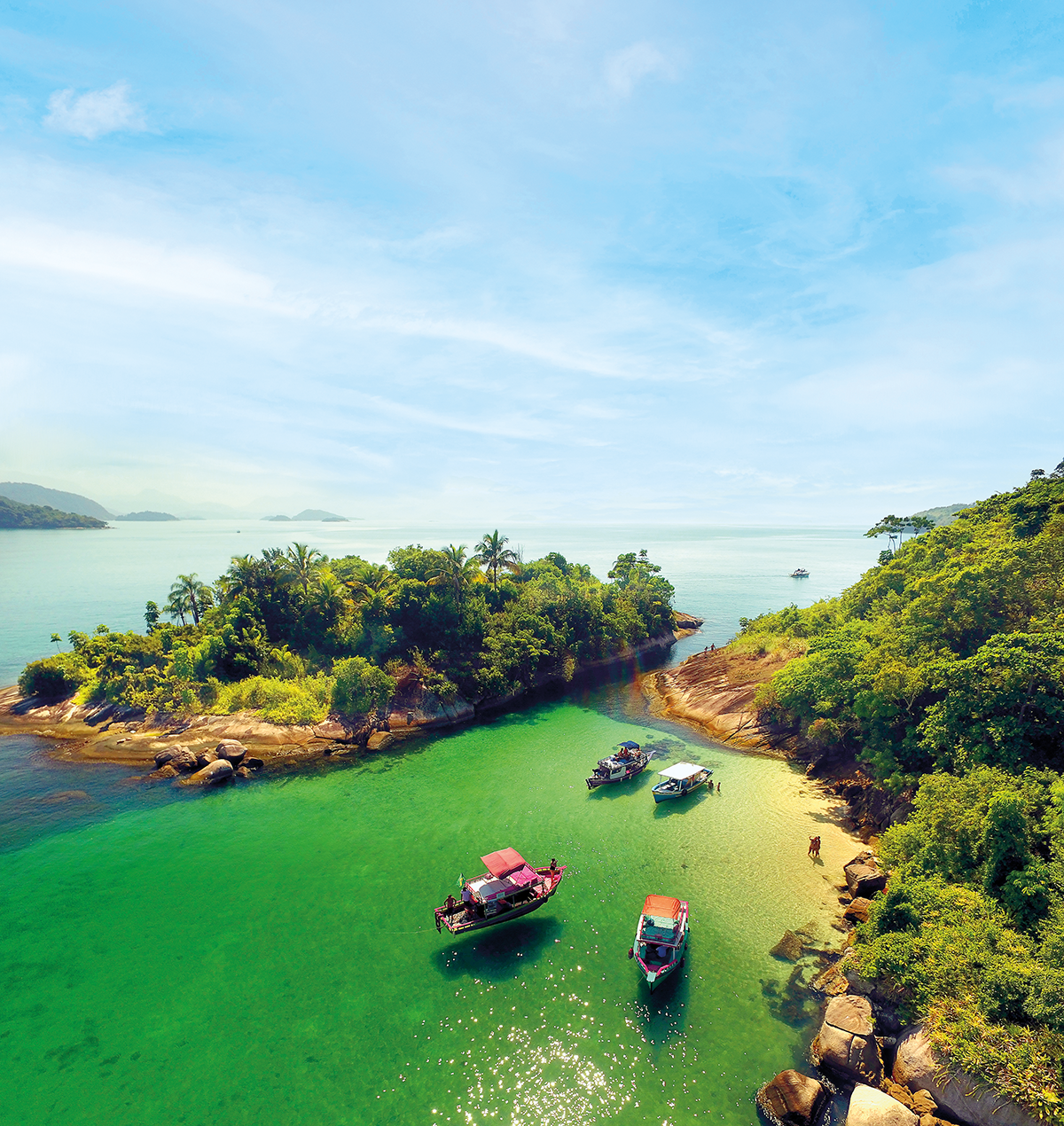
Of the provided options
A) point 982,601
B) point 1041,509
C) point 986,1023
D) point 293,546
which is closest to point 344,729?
point 293,546

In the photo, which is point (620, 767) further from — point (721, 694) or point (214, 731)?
point (214, 731)

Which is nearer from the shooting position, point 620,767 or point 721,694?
point 620,767

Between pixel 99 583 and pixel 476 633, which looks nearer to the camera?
pixel 476 633

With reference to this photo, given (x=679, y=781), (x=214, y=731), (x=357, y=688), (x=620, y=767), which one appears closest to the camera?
(x=679, y=781)

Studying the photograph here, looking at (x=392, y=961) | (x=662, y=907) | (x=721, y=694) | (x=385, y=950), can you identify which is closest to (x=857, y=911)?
(x=662, y=907)

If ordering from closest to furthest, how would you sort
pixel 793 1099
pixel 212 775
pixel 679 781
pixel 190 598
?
pixel 793 1099, pixel 679 781, pixel 212 775, pixel 190 598

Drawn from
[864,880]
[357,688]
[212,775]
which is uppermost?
[357,688]

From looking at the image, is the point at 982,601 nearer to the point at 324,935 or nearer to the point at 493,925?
the point at 493,925
